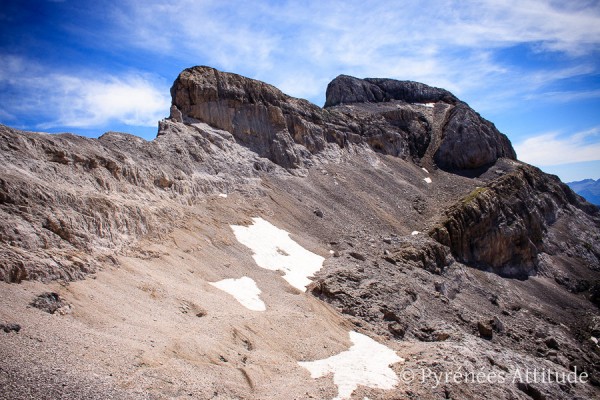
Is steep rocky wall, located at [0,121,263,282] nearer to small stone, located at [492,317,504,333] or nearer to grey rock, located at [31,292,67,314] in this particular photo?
grey rock, located at [31,292,67,314]

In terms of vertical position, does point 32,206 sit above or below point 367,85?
below

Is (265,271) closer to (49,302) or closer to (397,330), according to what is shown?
(397,330)

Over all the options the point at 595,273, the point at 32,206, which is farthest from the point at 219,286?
the point at 595,273

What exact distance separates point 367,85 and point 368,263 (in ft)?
256

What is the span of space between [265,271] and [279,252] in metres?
4.06

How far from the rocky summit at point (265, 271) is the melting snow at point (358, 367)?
0.14m

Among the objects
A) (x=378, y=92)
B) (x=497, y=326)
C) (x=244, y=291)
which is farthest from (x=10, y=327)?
(x=378, y=92)

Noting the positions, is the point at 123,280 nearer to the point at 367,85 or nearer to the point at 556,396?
the point at 556,396

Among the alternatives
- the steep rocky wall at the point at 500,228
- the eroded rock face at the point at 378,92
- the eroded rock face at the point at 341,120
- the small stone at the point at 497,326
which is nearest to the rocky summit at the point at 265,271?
the steep rocky wall at the point at 500,228

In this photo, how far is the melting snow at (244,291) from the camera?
70.6 ft

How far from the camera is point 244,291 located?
23.0 metres

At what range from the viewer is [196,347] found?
14.3 m

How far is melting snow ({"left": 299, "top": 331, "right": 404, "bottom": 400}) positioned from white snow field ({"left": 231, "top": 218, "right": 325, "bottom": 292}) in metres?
7.24

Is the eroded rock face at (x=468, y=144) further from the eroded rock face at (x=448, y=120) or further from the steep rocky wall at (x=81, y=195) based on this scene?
the steep rocky wall at (x=81, y=195)
